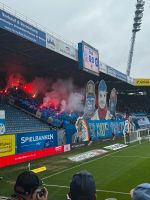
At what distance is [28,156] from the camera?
941 inches

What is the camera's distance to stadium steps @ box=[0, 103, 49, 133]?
32156mm

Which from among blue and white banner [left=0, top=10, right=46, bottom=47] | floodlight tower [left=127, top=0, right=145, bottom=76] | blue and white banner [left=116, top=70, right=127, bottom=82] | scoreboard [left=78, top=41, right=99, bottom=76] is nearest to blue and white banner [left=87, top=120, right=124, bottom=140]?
scoreboard [left=78, top=41, right=99, bottom=76]

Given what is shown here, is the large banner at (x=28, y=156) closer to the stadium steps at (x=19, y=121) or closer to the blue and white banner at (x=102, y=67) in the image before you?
the stadium steps at (x=19, y=121)

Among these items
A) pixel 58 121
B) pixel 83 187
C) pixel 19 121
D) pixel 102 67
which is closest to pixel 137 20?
pixel 102 67

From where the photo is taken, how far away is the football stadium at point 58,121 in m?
18.8

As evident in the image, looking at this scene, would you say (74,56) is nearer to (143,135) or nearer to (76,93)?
(76,93)

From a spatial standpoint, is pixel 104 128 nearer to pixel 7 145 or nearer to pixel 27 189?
pixel 7 145

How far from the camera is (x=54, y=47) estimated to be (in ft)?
101

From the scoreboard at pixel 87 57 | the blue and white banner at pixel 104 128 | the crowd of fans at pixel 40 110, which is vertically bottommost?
the blue and white banner at pixel 104 128

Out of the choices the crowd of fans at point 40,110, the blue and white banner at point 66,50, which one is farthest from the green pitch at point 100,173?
the crowd of fans at point 40,110

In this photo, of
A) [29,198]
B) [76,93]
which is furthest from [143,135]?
[29,198]

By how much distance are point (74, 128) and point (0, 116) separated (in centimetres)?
1240

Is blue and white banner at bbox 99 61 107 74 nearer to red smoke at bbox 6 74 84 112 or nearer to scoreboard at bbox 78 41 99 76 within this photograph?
red smoke at bbox 6 74 84 112

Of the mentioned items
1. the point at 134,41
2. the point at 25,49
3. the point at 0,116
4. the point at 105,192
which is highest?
the point at 134,41
